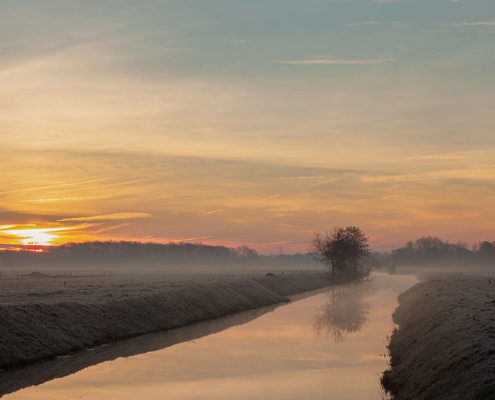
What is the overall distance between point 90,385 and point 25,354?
6965 millimetres

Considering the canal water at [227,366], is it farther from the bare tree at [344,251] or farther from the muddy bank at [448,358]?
the bare tree at [344,251]

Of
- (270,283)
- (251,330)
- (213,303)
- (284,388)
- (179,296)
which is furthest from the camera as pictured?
(270,283)

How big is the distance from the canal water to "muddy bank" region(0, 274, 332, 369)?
1482 millimetres

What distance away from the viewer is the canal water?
2264cm

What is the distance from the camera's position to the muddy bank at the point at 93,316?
29.7m

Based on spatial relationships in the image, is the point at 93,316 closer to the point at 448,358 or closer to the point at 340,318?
the point at 340,318

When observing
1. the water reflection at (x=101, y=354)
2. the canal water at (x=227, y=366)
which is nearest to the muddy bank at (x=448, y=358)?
the canal water at (x=227, y=366)

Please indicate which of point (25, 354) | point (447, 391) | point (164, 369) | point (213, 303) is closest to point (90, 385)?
point (164, 369)

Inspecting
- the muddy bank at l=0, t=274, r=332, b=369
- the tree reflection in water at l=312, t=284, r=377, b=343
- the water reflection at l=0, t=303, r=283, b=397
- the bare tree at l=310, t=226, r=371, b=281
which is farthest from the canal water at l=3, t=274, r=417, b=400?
the bare tree at l=310, t=226, r=371, b=281

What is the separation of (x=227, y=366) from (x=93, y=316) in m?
14.9

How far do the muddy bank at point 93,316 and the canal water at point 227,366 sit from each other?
1.48 meters

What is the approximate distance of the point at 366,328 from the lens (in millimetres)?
43969

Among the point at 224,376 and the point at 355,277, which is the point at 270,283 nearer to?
the point at 355,277

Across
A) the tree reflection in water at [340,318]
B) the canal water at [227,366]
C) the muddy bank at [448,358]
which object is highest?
the muddy bank at [448,358]
